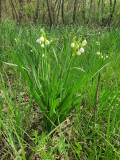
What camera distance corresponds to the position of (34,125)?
1.19 metres

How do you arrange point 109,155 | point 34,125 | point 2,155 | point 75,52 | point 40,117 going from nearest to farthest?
1. point 109,155
2. point 2,155
3. point 75,52
4. point 34,125
5. point 40,117

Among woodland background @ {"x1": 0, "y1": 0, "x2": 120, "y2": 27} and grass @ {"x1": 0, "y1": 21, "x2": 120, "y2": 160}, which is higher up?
woodland background @ {"x1": 0, "y1": 0, "x2": 120, "y2": 27}

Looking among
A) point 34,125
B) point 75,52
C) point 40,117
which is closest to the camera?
point 75,52

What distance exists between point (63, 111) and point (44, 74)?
1.22 feet

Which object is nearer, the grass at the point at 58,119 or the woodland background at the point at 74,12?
the grass at the point at 58,119

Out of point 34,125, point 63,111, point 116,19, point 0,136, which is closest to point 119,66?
point 63,111

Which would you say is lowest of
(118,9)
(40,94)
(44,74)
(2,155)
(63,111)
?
(2,155)

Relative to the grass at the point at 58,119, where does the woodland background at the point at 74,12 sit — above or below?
above

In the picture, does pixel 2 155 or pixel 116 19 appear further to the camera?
pixel 116 19

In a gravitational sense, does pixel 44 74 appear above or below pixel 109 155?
above

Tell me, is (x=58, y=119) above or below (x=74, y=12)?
below

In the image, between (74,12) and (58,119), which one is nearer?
(58,119)

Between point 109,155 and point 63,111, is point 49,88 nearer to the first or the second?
point 63,111

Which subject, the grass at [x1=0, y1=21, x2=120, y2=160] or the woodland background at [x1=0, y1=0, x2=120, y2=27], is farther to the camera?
the woodland background at [x1=0, y1=0, x2=120, y2=27]
